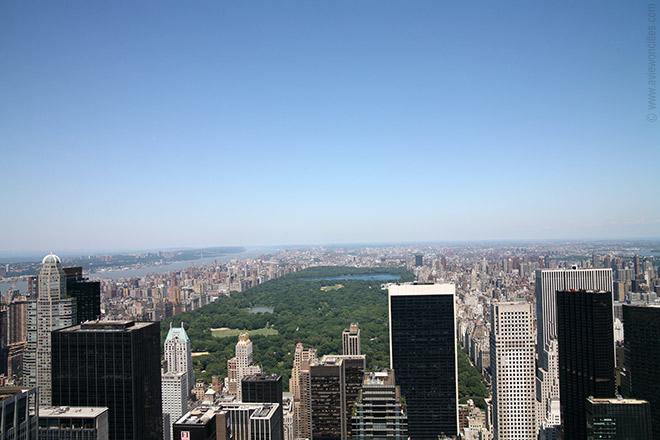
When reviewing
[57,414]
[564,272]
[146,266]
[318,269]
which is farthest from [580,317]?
[318,269]

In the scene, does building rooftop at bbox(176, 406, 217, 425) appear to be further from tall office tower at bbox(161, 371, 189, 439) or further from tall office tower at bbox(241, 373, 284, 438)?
tall office tower at bbox(161, 371, 189, 439)

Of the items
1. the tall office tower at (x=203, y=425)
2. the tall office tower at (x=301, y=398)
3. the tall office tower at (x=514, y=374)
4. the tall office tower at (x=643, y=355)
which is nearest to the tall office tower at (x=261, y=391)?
the tall office tower at (x=301, y=398)

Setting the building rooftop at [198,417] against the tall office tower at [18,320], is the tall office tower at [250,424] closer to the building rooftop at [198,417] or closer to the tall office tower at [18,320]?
the building rooftop at [198,417]

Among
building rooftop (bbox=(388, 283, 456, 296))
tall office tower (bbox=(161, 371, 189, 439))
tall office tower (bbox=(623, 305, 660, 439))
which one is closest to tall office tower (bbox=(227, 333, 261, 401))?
tall office tower (bbox=(161, 371, 189, 439))

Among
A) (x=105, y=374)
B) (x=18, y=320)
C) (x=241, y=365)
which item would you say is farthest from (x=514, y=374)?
(x=18, y=320)

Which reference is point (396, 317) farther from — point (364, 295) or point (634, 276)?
point (364, 295)
